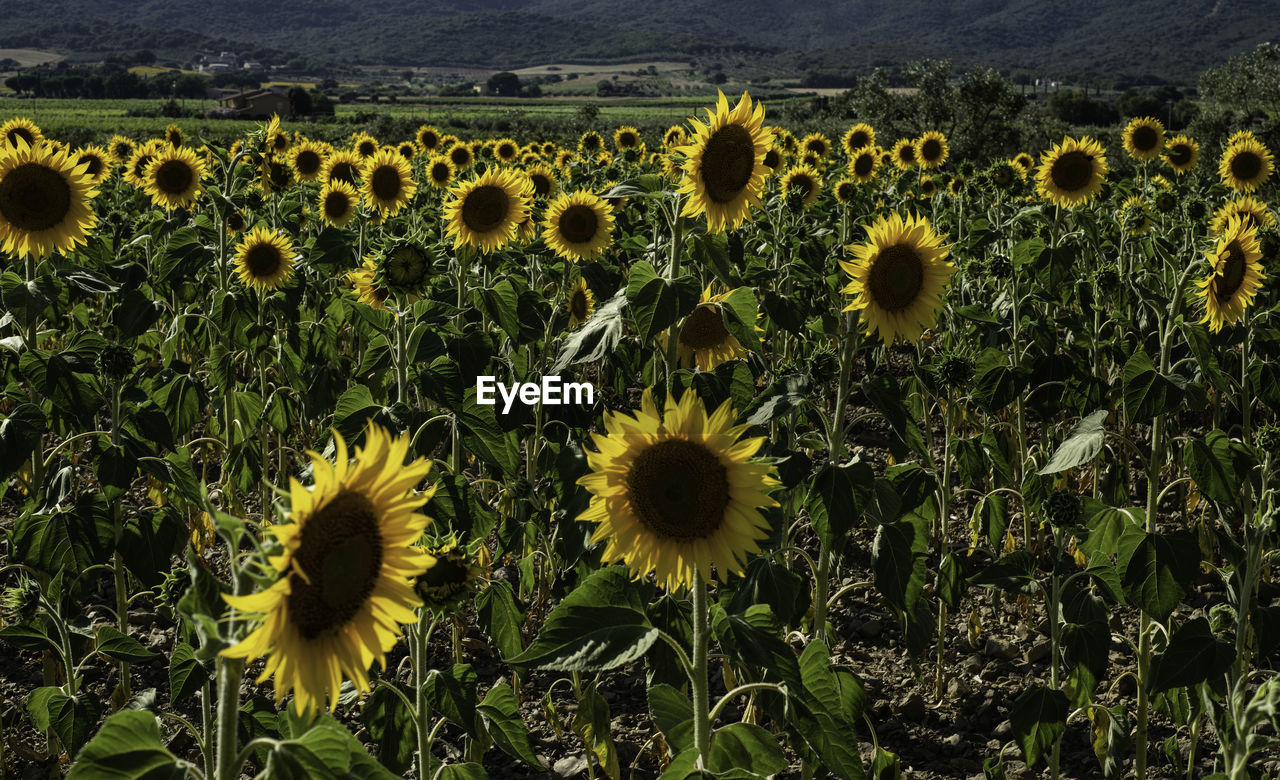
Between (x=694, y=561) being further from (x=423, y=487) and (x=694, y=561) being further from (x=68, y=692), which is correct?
(x=423, y=487)

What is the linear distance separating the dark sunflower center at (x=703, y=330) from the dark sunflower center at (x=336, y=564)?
2601 mm

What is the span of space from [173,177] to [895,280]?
19.8 feet

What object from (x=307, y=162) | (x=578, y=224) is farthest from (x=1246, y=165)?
(x=307, y=162)

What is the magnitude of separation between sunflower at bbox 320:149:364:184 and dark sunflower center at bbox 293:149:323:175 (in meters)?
1.50

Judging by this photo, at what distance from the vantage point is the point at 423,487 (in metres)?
5.59

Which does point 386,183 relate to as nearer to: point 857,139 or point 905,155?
point 857,139

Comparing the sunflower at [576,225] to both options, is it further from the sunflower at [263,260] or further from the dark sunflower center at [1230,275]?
the dark sunflower center at [1230,275]

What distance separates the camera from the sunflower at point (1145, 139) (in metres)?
10.8

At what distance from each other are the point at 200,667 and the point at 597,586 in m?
1.28

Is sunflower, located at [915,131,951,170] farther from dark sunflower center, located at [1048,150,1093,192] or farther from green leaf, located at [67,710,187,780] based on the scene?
green leaf, located at [67,710,187,780]

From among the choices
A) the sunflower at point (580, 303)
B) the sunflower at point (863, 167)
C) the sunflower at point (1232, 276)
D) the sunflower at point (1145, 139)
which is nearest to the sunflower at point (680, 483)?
the sunflower at point (1232, 276)

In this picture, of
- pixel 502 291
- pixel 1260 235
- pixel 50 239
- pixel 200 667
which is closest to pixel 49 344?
pixel 50 239

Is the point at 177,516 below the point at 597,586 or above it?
below

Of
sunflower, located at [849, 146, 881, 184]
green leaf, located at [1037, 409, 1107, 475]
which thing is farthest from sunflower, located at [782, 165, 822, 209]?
green leaf, located at [1037, 409, 1107, 475]
